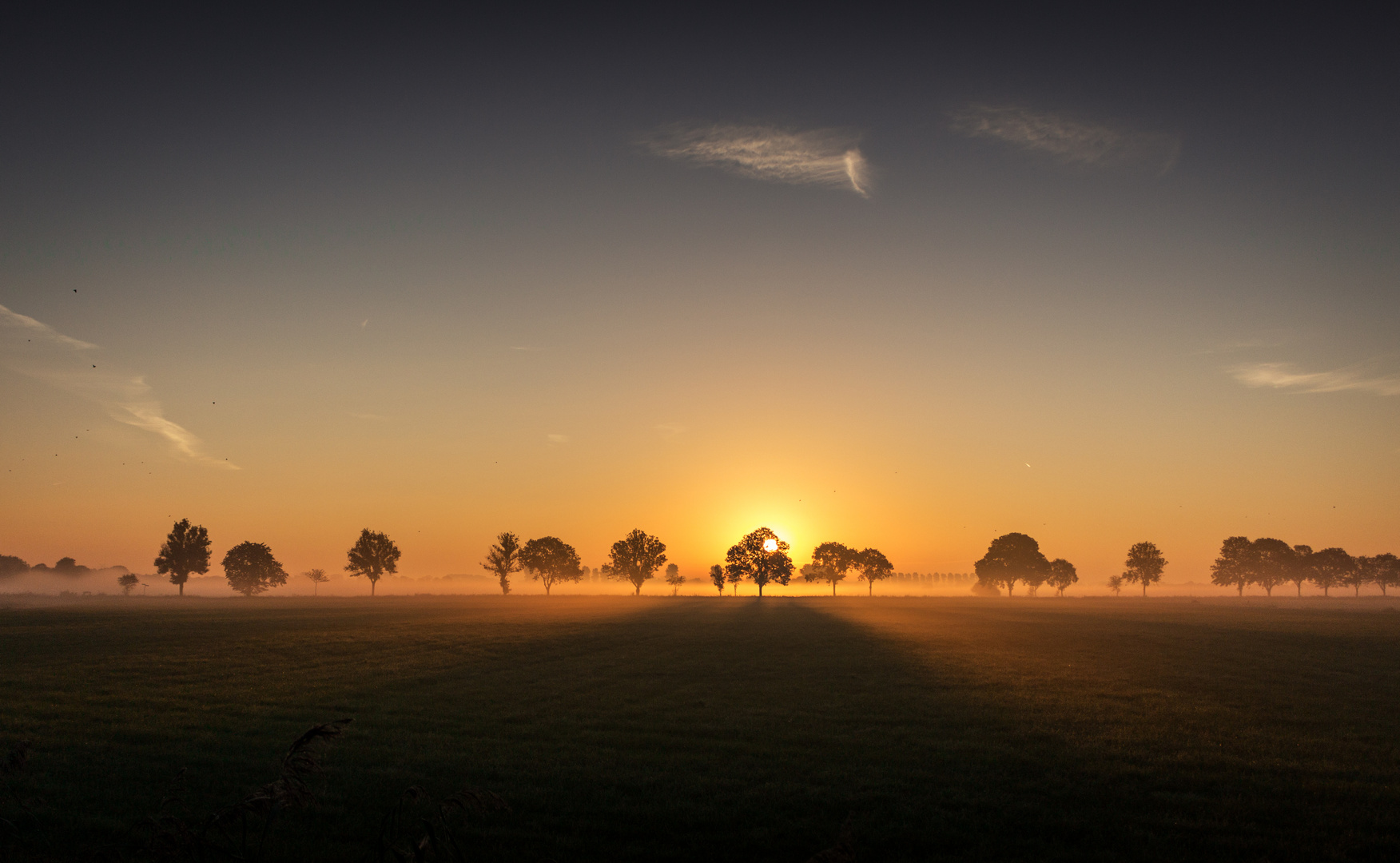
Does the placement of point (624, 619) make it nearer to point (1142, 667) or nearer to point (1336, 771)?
point (1142, 667)

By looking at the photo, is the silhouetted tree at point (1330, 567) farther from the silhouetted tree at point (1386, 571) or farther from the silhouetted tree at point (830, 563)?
the silhouetted tree at point (830, 563)

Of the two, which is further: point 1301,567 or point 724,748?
point 1301,567

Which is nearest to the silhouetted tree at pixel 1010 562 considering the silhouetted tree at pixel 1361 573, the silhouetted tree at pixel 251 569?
the silhouetted tree at pixel 1361 573

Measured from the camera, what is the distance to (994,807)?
1352 cm

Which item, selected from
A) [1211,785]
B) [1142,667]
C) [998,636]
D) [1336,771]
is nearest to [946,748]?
[1211,785]

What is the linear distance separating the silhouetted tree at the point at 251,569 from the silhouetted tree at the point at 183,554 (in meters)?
17.3

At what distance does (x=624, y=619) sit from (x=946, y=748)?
51747 mm

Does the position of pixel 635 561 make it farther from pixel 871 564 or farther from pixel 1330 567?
pixel 1330 567

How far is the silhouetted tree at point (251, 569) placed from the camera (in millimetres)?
156250

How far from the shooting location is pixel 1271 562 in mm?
168500

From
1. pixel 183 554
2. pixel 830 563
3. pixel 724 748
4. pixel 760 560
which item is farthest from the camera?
pixel 830 563

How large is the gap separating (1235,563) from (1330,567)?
21.0 metres

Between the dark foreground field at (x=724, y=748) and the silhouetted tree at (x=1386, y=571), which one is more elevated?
the dark foreground field at (x=724, y=748)

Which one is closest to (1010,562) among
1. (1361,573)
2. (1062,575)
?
(1062,575)
